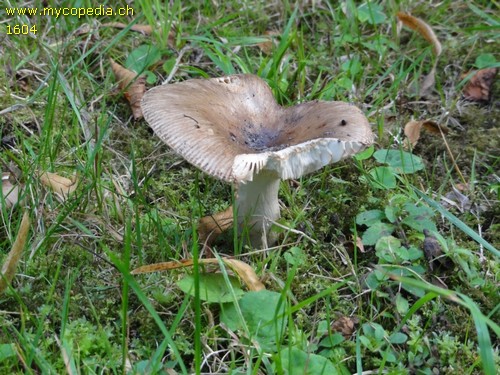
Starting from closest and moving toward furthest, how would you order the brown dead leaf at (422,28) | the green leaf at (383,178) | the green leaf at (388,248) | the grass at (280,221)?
the grass at (280,221) < the green leaf at (388,248) < the green leaf at (383,178) < the brown dead leaf at (422,28)

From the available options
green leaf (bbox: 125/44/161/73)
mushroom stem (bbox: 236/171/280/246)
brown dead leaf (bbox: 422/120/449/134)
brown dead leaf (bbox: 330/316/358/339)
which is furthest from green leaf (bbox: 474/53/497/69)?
brown dead leaf (bbox: 330/316/358/339)

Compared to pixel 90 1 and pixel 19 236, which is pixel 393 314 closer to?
pixel 19 236

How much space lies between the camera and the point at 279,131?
8.02 feet

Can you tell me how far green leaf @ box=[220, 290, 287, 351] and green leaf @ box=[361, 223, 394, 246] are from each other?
1.62 feet

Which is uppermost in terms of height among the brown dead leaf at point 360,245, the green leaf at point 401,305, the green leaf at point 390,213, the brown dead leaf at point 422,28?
the brown dead leaf at point 422,28

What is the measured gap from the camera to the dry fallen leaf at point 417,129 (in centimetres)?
292

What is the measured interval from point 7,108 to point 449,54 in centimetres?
230

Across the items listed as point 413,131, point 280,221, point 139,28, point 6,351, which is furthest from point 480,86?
point 6,351

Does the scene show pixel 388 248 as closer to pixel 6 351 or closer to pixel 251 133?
pixel 251 133

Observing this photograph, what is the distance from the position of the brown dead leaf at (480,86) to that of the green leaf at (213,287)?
71.6 inches

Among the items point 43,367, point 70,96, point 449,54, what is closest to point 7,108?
point 70,96

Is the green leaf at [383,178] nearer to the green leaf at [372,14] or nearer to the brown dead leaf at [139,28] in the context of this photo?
the green leaf at [372,14]

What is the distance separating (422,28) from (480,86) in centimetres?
48

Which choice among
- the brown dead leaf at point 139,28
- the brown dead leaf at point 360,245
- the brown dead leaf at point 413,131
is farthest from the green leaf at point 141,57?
the brown dead leaf at point 360,245
